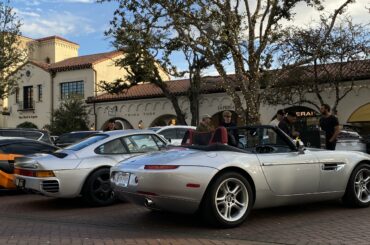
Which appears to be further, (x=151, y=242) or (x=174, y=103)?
(x=174, y=103)

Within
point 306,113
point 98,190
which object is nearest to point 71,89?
point 306,113

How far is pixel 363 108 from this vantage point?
25.1m

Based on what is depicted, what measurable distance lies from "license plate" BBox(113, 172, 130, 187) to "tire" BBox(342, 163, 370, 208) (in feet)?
11.4

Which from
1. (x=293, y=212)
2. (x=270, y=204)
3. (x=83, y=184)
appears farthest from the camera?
(x=83, y=184)

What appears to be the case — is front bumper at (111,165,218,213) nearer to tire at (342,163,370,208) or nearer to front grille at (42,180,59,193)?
front grille at (42,180,59,193)

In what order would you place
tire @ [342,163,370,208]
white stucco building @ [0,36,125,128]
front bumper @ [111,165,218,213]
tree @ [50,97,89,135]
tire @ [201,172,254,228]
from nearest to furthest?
1. front bumper @ [111,165,218,213]
2. tire @ [201,172,254,228]
3. tire @ [342,163,370,208]
4. tree @ [50,97,89,135]
5. white stucco building @ [0,36,125,128]

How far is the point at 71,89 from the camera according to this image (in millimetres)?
38688

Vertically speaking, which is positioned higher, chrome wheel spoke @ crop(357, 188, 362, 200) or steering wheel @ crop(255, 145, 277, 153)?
steering wheel @ crop(255, 145, 277, 153)

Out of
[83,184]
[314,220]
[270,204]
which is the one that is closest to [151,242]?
[270,204]

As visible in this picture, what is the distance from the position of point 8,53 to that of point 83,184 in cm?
1882

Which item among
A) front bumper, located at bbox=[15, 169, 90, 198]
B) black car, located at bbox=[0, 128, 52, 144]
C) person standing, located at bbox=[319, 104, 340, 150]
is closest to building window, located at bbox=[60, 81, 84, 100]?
black car, located at bbox=[0, 128, 52, 144]

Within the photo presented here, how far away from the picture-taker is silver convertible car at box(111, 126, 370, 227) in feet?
20.2

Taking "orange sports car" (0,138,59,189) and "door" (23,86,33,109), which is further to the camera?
"door" (23,86,33,109)

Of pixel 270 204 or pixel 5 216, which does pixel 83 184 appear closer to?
pixel 5 216
